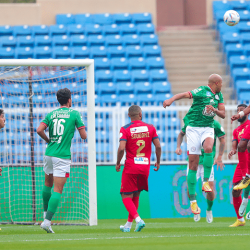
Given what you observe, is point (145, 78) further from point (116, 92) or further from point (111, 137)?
point (111, 137)

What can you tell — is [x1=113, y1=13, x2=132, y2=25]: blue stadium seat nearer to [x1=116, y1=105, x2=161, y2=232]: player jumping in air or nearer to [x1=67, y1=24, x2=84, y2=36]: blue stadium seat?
[x1=67, y1=24, x2=84, y2=36]: blue stadium seat

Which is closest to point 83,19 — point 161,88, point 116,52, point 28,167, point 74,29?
point 74,29

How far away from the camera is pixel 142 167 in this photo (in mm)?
6906

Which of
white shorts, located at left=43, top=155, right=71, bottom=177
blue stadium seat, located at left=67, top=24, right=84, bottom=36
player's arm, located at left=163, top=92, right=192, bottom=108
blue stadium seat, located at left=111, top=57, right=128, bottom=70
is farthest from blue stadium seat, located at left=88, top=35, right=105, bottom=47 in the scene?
white shorts, located at left=43, top=155, right=71, bottom=177

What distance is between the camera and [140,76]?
618 inches

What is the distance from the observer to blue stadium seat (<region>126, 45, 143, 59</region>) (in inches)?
658

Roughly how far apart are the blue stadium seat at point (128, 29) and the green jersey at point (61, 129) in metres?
11.1

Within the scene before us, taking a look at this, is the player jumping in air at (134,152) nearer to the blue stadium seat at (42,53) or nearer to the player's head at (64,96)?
the player's head at (64,96)

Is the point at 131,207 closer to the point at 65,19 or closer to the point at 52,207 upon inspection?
the point at 52,207

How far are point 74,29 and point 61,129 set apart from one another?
36.5 feet

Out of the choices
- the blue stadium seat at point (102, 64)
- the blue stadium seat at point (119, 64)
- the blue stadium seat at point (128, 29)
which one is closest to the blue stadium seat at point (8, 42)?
the blue stadium seat at point (102, 64)

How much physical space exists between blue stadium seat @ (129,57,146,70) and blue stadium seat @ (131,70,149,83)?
413 mm

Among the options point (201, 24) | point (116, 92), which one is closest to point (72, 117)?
point (116, 92)

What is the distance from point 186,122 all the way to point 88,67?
6.11 ft
